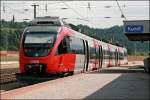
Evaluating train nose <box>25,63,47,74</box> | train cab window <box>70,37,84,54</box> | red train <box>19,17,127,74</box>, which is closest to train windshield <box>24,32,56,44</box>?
red train <box>19,17,127,74</box>

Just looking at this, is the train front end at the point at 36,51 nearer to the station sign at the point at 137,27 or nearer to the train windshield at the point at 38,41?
the train windshield at the point at 38,41

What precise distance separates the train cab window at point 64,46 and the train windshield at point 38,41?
65 centimetres

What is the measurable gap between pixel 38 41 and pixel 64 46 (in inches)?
69.3

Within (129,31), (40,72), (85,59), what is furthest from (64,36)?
(129,31)

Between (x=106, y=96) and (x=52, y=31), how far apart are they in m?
9.51

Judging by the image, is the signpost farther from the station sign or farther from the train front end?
the train front end

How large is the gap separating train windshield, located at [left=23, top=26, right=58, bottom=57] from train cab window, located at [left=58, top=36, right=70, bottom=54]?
2.15ft

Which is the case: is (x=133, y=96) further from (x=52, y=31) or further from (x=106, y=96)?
Answer: (x=52, y=31)

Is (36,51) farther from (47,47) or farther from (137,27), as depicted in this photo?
(137,27)

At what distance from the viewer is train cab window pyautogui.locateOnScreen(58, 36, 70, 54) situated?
24.0 m

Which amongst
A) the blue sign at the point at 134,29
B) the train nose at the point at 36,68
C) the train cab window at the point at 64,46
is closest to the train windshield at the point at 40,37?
the train cab window at the point at 64,46

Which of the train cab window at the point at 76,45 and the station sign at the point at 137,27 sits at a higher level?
the station sign at the point at 137,27

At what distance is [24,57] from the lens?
2328 cm

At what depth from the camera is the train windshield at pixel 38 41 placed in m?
23.2
